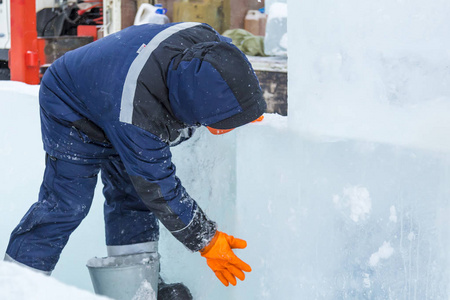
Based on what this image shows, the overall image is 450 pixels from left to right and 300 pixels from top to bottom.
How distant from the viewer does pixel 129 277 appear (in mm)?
1931

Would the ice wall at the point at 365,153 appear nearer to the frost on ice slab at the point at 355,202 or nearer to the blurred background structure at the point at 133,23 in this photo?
the frost on ice slab at the point at 355,202

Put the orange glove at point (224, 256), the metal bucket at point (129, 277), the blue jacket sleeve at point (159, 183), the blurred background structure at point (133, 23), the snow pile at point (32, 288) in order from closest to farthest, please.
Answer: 1. the snow pile at point (32, 288)
2. the blue jacket sleeve at point (159, 183)
3. the orange glove at point (224, 256)
4. the metal bucket at point (129, 277)
5. the blurred background structure at point (133, 23)

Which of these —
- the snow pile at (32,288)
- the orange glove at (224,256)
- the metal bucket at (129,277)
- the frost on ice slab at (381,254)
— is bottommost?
the metal bucket at (129,277)

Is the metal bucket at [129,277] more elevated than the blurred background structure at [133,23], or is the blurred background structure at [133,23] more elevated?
the blurred background structure at [133,23]

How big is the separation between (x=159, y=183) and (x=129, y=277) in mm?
532

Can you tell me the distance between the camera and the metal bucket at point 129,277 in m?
1.92

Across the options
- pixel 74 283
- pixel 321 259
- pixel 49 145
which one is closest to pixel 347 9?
pixel 321 259

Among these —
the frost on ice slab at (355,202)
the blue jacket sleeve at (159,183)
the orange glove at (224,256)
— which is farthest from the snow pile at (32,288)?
the frost on ice slab at (355,202)

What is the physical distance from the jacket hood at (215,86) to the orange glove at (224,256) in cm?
39

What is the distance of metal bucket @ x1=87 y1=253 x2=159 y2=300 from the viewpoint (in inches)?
75.8

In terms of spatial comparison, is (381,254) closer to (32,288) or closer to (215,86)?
(215,86)

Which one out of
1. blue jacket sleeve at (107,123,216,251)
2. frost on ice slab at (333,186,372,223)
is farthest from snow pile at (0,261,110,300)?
frost on ice slab at (333,186,372,223)

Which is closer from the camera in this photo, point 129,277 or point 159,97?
point 159,97

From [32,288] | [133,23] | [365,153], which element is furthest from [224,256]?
[133,23]
